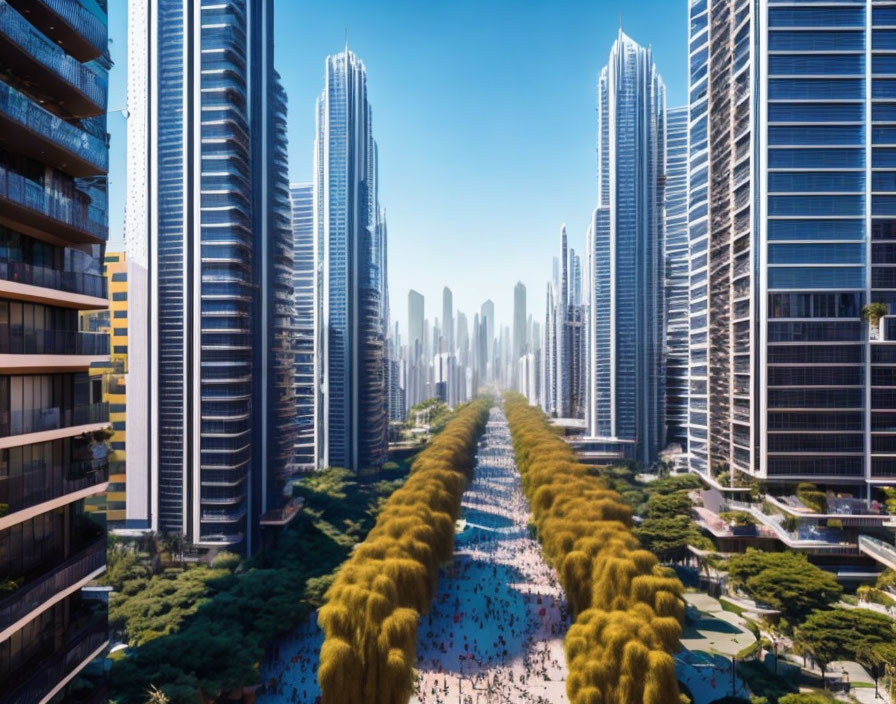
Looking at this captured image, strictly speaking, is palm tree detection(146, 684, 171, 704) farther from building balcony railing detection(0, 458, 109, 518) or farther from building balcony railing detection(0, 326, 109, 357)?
building balcony railing detection(0, 326, 109, 357)

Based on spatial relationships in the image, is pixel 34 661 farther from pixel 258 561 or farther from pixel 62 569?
pixel 258 561

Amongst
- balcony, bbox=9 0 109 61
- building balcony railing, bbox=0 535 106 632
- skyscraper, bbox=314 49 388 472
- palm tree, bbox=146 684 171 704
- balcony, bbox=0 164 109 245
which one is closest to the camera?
building balcony railing, bbox=0 535 106 632

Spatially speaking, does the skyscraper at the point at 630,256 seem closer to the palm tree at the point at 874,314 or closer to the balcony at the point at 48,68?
the palm tree at the point at 874,314

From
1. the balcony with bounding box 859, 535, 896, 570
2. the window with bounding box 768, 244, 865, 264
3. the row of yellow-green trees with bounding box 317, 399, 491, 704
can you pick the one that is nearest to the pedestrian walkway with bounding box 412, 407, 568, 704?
the row of yellow-green trees with bounding box 317, 399, 491, 704

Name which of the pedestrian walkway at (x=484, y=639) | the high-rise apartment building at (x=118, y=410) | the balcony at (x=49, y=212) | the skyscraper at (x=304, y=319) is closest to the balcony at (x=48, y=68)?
the balcony at (x=49, y=212)

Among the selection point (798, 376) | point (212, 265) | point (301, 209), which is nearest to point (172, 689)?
point (212, 265)

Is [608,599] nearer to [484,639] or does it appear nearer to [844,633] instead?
[844,633]
